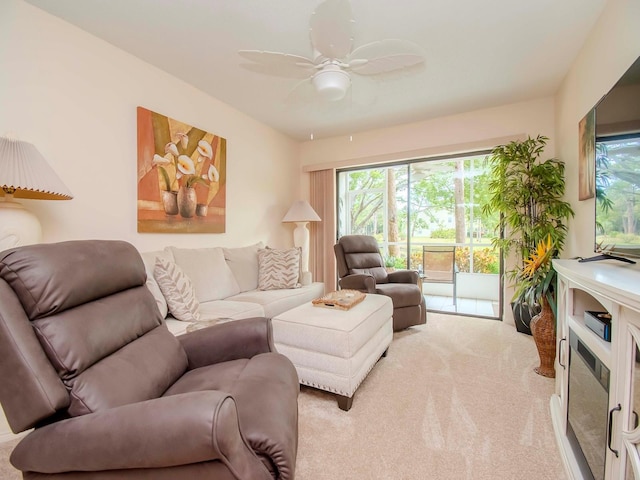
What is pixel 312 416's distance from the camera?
168 cm

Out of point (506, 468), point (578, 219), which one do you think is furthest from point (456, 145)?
point (506, 468)

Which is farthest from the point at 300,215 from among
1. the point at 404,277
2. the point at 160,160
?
the point at 160,160

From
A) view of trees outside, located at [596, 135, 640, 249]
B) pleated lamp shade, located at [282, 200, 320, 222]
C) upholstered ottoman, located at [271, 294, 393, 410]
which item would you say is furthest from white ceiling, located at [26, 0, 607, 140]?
upholstered ottoman, located at [271, 294, 393, 410]

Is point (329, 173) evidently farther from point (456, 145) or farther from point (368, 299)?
point (368, 299)

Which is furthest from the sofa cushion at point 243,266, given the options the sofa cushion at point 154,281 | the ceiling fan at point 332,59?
→ the ceiling fan at point 332,59

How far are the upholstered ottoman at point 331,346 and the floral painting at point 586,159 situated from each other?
1803 millimetres

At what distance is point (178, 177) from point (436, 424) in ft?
9.18

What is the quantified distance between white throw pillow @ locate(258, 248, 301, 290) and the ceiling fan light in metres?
1.82

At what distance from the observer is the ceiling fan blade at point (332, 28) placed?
133cm

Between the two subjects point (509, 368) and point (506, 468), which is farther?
point (509, 368)

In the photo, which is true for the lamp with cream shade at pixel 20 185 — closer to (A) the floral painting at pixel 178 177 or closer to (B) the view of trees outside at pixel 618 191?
(A) the floral painting at pixel 178 177

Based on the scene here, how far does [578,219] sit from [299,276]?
2.61m

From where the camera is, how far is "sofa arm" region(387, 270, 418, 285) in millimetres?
3342

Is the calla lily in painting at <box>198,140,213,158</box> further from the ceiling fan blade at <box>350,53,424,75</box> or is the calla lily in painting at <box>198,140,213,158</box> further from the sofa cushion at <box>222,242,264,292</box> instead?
the ceiling fan blade at <box>350,53,424,75</box>
